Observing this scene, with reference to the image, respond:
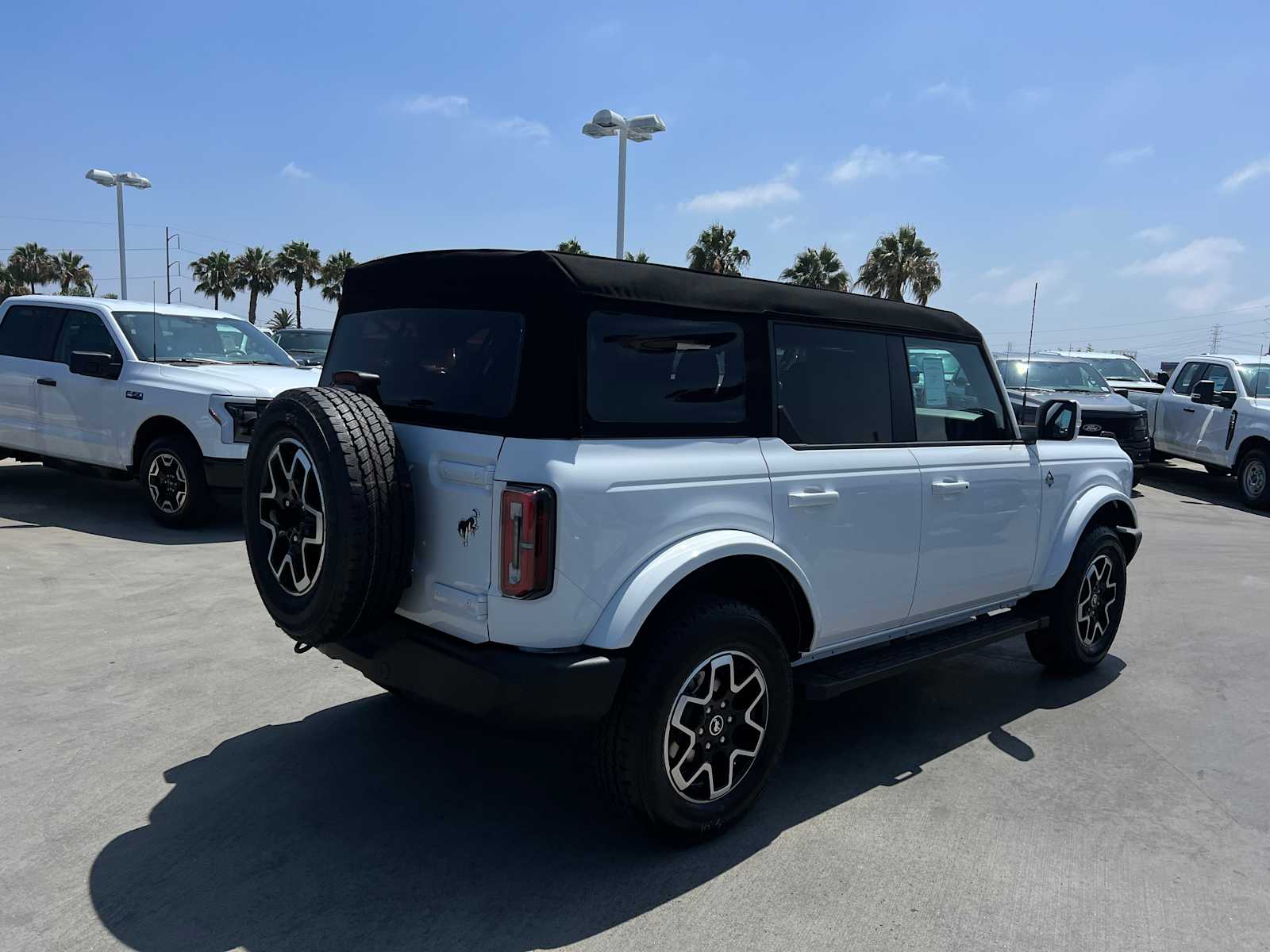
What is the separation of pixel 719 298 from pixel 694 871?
1.99 metres

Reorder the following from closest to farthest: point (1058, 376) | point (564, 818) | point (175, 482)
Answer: point (564, 818)
point (175, 482)
point (1058, 376)

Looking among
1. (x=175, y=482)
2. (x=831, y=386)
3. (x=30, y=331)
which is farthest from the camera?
(x=30, y=331)

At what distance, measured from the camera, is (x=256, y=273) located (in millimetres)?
58656

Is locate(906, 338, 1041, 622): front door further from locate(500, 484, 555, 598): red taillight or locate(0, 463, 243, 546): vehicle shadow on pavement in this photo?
locate(0, 463, 243, 546): vehicle shadow on pavement

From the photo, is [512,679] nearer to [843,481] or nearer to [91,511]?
[843,481]

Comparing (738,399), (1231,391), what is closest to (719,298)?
(738,399)

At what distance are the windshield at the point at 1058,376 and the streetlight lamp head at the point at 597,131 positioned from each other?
724 centimetres

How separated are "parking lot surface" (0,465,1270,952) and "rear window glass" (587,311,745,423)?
3.78 feet

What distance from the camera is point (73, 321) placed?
8805 millimetres

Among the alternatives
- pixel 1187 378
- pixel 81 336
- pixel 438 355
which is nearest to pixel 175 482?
pixel 81 336

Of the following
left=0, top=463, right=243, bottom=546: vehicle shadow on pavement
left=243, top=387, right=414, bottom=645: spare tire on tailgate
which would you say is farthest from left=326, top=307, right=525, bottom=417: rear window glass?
left=0, top=463, right=243, bottom=546: vehicle shadow on pavement

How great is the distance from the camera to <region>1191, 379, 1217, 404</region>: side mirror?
42.6 feet

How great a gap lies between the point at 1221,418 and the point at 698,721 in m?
12.9

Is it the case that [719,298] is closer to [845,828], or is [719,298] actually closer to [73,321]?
[845,828]
